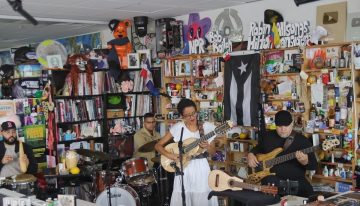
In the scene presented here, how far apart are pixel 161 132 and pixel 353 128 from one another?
336 cm

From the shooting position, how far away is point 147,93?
25.0 feet

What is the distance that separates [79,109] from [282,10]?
325 cm

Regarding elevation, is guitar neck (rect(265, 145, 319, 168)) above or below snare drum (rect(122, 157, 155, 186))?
above

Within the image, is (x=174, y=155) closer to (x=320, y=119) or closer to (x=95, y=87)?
(x=320, y=119)

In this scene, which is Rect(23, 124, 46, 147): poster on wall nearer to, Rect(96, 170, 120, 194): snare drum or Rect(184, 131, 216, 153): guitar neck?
Rect(96, 170, 120, 194): snare drum

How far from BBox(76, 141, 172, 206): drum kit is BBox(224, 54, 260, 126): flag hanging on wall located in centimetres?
127

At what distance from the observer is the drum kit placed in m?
5.59

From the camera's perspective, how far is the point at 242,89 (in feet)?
20.9

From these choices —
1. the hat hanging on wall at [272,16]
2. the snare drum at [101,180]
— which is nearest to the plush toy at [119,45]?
the snare drum at [101,180]

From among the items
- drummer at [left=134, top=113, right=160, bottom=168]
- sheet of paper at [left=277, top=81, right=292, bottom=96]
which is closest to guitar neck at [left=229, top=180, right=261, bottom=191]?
sheet of paper at [left=277, top=81, right=292, bottom=96]

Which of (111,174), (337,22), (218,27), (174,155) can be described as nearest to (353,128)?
(337,22)

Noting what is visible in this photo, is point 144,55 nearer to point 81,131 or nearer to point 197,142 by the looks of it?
point 81,131

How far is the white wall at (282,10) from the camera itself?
5516 mm

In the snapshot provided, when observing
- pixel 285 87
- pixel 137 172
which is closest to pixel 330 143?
pixel 285 87
